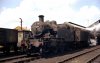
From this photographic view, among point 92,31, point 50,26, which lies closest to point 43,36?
point 50,26

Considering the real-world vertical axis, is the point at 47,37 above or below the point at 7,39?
above

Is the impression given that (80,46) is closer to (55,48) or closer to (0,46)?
(55,48)

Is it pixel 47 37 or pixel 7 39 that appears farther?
pixel 7 39

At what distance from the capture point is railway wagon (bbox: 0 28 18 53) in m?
22.1

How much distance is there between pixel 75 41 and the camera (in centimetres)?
3075

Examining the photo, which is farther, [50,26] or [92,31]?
[92,31]

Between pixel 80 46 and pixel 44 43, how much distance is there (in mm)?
15509

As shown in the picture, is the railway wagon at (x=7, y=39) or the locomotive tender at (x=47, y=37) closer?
the locomotive tender at (x=47, y=37)

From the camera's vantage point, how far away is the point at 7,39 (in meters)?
22.7

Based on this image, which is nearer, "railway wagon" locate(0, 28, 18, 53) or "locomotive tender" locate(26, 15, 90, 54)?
"locomotive tender" locate(26, 15, 90, 54)

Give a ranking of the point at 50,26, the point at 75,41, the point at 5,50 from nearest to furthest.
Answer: the point at 50,26
the point at 5,50
the point at 75,41

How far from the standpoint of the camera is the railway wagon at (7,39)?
2207cm

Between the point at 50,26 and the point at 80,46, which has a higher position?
the point at 50,26

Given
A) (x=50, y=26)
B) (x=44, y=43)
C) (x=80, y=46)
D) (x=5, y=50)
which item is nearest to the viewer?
(x=44, y=43)
